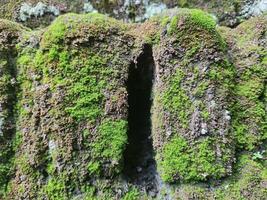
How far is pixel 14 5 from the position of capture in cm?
203

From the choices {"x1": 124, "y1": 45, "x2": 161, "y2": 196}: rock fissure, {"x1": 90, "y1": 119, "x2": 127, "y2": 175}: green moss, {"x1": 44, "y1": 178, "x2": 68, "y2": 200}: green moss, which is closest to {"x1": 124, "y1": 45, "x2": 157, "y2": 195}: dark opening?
{"x1": 124, "y1": 45, "x2": 161, "y2": 196}: rock fissure

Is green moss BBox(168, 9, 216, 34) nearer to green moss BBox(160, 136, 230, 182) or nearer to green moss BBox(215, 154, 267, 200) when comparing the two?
green moss BBox(160, 136, 230, 182)

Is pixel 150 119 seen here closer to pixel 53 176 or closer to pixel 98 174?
pixel 98 174

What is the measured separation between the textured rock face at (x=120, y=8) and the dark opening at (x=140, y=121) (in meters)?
0.56

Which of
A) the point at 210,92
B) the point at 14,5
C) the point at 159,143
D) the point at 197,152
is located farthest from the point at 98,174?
the point at 14,5

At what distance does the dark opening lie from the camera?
152 centimetres

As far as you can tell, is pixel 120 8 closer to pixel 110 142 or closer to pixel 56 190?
pixel 110 142

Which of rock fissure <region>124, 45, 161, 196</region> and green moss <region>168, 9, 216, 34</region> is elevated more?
green moss <region>168, 9, 216, 34</region>

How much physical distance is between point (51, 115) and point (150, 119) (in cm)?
38

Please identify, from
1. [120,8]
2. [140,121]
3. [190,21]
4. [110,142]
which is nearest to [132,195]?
[110,142]

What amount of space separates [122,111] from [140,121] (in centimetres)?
A: 17

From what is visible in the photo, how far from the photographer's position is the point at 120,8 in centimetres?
208

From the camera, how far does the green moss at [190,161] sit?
1359mm

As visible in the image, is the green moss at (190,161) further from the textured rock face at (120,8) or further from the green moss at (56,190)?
the textured rock face at (120,8)
